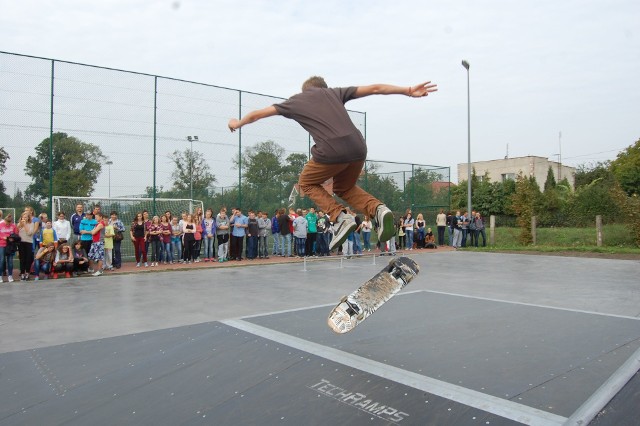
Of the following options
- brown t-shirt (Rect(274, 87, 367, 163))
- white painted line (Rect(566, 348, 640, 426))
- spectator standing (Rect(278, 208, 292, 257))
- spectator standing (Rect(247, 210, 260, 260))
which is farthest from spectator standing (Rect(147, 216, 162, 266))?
white painted line (Rect(566, 348, 640, 426))

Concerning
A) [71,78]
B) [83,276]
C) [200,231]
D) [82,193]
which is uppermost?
[71,78]

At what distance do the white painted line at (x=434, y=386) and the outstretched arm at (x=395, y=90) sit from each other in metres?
2.17

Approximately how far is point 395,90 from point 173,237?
34.9 ft

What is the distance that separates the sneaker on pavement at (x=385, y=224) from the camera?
398 centimetres

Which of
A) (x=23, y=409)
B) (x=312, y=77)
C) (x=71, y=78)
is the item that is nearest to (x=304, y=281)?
(x=312, y=77)

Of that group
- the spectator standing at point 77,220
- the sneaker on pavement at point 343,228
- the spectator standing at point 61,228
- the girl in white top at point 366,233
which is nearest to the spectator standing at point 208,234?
the spectator standing at point 77,220

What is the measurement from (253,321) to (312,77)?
2.71 meters

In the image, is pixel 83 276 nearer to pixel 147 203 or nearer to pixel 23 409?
pixel 147 203

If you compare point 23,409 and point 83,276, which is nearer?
point 23,409

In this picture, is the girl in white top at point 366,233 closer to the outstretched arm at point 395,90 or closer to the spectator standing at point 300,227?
the spectator standing at point 300,227

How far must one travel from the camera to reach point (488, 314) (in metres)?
5.48

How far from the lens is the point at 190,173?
1447cm

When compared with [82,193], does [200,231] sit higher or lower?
lower

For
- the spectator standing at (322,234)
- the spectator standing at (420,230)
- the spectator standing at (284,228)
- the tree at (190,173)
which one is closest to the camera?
the tree at (190,173)
